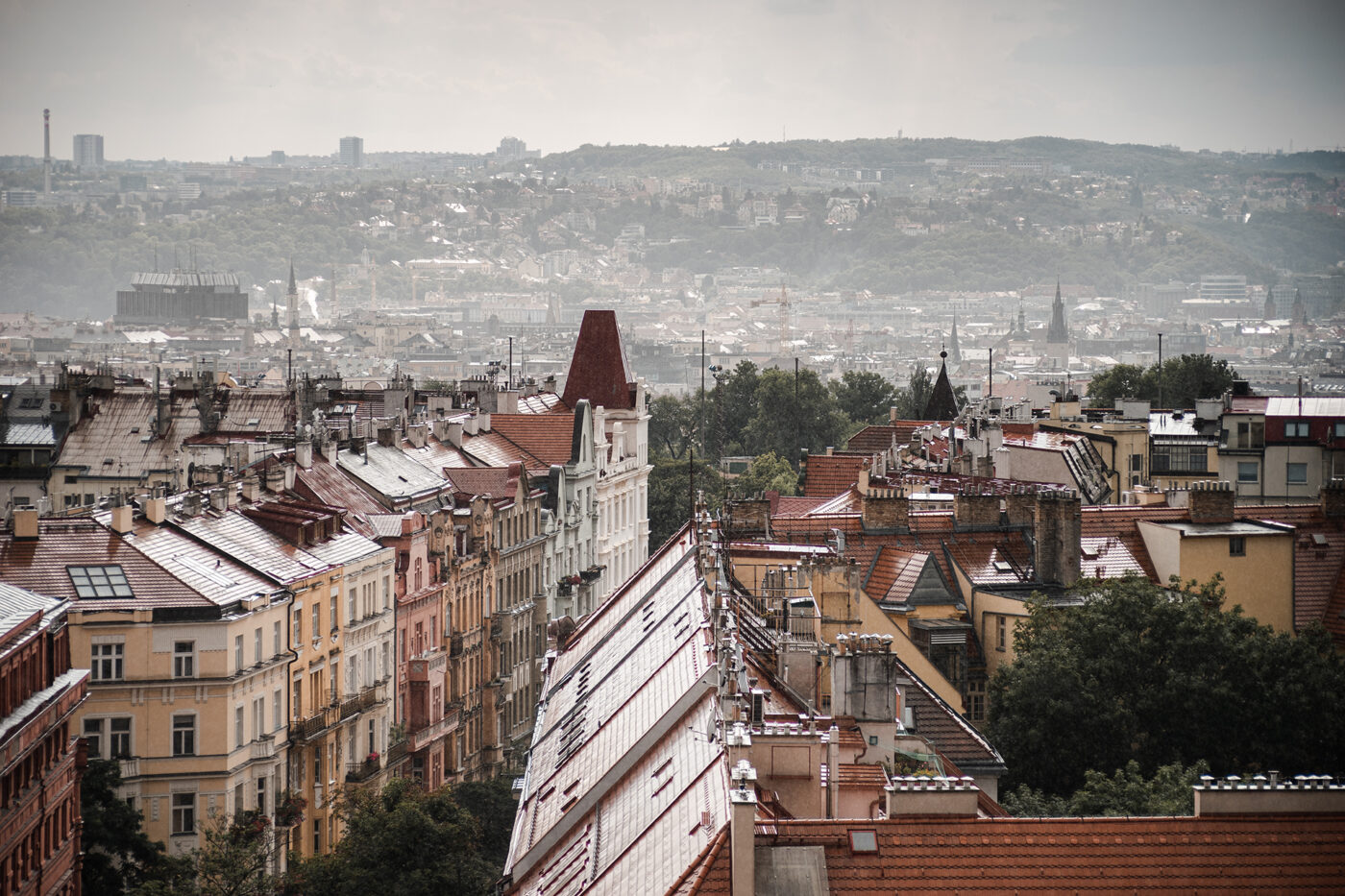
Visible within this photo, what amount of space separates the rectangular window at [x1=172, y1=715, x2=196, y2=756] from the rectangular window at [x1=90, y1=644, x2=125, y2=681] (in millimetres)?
1131

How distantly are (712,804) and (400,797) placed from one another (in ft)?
45.4

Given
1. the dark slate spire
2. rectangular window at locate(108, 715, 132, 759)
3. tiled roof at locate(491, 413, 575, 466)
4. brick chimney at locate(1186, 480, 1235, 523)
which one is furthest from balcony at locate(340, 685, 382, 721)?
the dark slate spire

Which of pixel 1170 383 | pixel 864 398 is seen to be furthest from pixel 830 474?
pixel 864 398

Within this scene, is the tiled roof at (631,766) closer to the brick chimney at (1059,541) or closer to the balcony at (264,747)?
the balcony at (264,747)

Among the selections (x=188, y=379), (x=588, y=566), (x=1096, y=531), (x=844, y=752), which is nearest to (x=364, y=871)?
(x=844, y=752)

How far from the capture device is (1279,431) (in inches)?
2763

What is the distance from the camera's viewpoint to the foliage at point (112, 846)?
33.2m

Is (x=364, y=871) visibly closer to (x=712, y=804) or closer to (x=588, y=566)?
(x=712, y=804)

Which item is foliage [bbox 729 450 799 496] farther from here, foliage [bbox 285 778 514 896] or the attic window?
the attic window

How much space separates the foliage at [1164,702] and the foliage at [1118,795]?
2259 millimetres

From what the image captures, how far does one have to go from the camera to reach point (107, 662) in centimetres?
3675

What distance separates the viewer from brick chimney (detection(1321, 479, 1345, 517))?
50.9m

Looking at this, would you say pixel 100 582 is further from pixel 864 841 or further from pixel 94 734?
pixel 864 841

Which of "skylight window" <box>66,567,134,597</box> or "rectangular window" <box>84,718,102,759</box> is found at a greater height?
"skylight window" <box>66,567,134,597</box>
